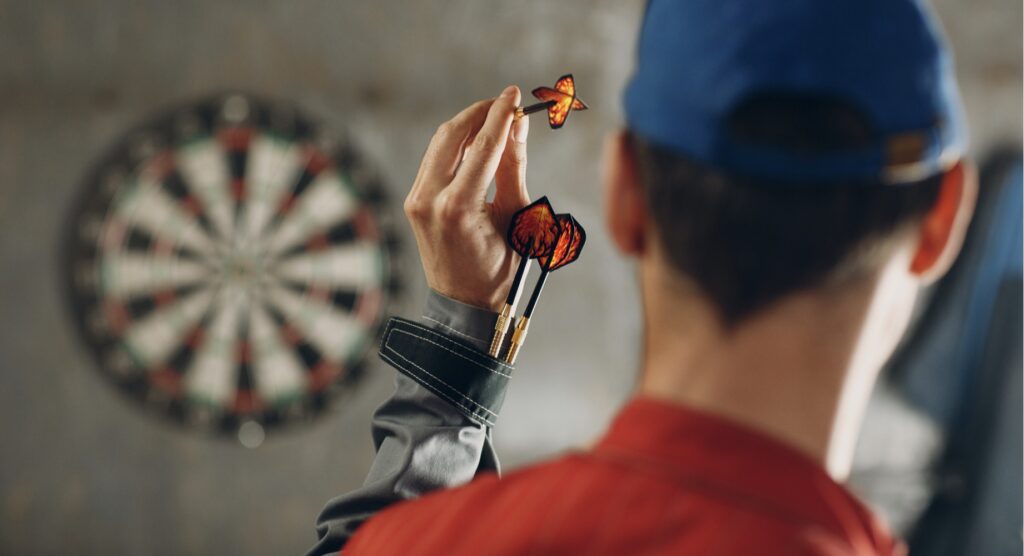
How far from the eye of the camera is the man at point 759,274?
0.52 meters

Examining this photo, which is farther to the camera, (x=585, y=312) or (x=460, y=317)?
(x=585, y=312)

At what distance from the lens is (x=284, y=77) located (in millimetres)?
2689

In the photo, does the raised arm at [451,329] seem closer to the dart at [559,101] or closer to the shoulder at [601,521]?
the dart at [559,101]

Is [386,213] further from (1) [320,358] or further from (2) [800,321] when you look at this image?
(2) [800,321]

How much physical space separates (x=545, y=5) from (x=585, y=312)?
83 cm

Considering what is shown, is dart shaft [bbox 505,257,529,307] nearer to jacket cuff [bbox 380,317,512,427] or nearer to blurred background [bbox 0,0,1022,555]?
jacket cuff [bbox 380,317,512,427]

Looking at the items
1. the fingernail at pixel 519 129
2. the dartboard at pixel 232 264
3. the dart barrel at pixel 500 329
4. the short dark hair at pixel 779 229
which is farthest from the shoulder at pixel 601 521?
the dartboard at pixel 232 264

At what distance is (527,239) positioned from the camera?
2.49 feet

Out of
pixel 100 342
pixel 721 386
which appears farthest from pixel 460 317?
pixel 100 342

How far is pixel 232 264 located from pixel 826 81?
2295mm

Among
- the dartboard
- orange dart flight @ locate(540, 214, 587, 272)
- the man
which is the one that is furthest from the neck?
the dartboard

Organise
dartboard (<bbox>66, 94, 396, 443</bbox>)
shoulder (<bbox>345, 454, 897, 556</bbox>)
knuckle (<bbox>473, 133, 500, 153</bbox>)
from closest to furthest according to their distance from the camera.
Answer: shoulder (<bbox>345, 454, 897, 556</bbox>) → knuckle (<bbox>473, 133, 500, 153</bbox>) → dartboard (<bbox>66, 94, 396, 443</bbox>)

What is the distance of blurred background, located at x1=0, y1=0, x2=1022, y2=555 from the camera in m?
2.62

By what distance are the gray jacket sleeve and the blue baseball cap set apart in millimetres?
→ 287
